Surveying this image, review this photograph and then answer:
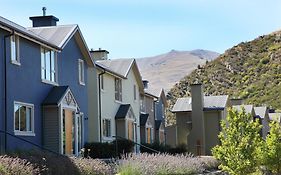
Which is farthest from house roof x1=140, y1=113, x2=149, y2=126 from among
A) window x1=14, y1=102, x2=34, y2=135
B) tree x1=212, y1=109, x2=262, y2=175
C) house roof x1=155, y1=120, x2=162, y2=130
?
tree x1=212, y1=109, x2=262, y2=175

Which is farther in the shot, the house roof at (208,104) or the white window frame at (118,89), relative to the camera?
the house roof at (208,104)

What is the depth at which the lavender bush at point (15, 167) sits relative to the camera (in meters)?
15.6

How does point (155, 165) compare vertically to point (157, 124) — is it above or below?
below

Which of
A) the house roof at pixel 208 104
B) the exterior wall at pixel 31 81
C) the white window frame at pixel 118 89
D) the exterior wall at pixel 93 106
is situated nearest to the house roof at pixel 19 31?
the exterior wall at pixel 31 81

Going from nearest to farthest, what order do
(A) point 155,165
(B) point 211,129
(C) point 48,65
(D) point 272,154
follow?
(A) point 155,165
(D) point 272,154
(C) point 48,65
(B) point 211,129

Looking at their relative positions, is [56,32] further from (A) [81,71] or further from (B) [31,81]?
(B) [31,81]

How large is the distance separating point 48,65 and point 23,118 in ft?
13.0

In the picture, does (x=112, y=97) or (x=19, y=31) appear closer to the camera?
(x=19, y=31)

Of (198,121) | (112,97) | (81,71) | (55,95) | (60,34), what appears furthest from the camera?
(198,121)

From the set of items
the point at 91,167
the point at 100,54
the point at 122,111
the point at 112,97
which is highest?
the point at 100,54

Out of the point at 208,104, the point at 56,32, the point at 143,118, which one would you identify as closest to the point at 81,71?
the point at 56,32

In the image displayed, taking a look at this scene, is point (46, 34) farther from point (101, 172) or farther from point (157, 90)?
point (157, 90)

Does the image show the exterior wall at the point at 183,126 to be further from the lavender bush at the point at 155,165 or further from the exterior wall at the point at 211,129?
the lavender bush at the point at 155,165

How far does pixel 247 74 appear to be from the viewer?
9156 centimetres
